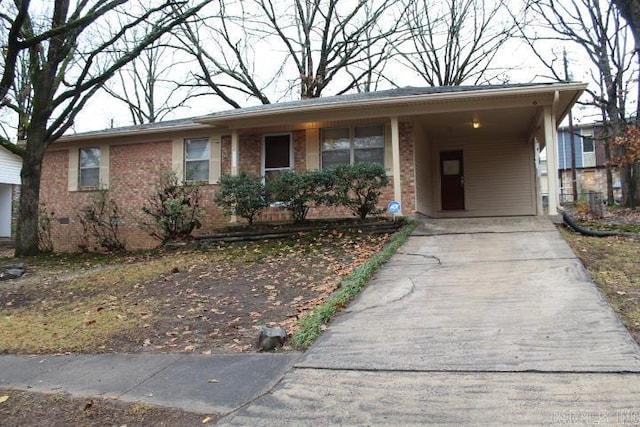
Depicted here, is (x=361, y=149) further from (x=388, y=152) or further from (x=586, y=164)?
(x=586, y=164)

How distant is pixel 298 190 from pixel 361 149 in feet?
7.87

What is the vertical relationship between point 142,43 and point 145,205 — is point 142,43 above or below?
above

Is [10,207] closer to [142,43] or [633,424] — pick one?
[142,43]

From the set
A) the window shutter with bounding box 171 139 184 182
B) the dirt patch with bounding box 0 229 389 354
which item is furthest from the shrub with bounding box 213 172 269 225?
the window shutter with bounding box 171 139 184 182

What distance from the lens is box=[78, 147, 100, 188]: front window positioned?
15258 mm

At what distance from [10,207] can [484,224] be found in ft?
72.8

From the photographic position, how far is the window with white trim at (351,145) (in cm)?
1284

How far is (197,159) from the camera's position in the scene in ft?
46.7

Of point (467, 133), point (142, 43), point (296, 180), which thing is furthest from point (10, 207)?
Result: point (467, 133)

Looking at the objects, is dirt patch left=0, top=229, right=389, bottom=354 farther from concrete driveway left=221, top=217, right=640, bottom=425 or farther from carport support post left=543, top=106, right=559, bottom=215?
carport support post left=543, top=106, right=559, bottom=215

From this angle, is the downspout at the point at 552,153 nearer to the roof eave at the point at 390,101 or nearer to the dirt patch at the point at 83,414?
the roof eave at the point at 390,101

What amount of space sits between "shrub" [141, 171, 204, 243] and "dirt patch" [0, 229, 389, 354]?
1.37 metres

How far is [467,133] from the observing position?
592 inches

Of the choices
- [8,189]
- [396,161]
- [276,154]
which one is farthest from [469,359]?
[8,189]
